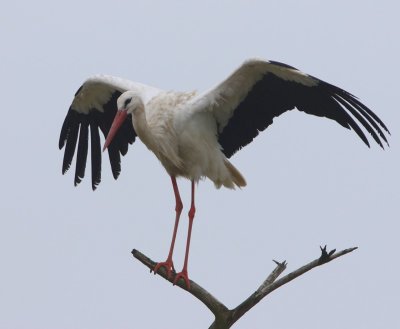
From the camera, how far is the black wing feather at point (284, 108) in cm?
966

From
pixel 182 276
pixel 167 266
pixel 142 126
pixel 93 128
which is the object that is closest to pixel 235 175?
pixel 142 126

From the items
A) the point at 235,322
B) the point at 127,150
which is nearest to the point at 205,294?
the point at 235,322

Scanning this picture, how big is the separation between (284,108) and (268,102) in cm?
16

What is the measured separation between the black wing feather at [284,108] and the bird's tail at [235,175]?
210mm

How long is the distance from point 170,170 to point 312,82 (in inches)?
60.6

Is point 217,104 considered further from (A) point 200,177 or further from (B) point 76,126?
(B) point 76,126

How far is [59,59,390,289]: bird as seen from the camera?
9.79 m

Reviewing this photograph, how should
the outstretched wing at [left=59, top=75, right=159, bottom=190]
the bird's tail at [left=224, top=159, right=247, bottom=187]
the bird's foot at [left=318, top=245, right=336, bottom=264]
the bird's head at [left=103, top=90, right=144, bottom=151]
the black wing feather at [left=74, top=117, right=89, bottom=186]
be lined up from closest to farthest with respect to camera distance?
the bird's foot at [left=318, top=245, right=336, bottom=264] < the bird's head at [left=103, top=90, right=144, bottom=151] < the bird's tail at [left=224, top=159, right=247, bottom=187] < the outstretched wing at [left=59, top=75, right=159, bottom=190] < the black wing feather at [left=74, top=117, right=89, bottom=186]

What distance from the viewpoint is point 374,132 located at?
960 centimetres

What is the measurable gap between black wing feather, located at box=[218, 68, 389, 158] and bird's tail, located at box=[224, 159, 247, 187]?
0.21 metres

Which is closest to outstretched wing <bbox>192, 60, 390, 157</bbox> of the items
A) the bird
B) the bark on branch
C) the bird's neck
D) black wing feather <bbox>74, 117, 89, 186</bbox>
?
the bird

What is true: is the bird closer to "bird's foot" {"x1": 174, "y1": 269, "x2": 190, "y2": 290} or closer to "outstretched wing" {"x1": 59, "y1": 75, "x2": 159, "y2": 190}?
"bird's foot" {"x1": 174, "y1": 269, "x2": 190, "y2": 290}

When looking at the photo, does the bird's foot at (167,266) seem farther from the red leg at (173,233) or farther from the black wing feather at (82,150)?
the black wing feather at (82,150)

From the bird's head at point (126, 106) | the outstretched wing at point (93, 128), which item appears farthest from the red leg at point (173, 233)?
the outstretched wing at point (93, 128)
